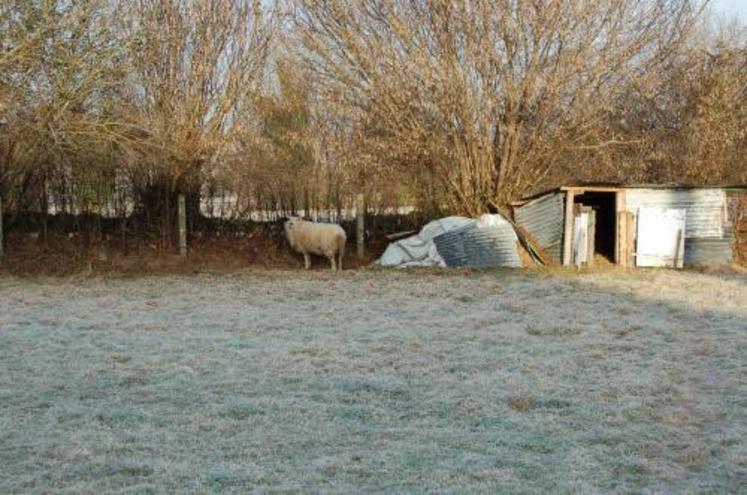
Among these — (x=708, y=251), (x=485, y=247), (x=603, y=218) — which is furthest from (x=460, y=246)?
(x=708, y=251)

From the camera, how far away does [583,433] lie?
472cm

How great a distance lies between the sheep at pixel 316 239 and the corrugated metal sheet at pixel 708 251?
7.53 metres

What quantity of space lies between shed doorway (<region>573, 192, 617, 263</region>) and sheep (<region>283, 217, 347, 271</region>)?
6221mm

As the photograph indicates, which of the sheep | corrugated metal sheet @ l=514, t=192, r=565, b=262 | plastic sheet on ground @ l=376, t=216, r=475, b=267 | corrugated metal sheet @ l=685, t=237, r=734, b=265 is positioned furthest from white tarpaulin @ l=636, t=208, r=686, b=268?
the sheep

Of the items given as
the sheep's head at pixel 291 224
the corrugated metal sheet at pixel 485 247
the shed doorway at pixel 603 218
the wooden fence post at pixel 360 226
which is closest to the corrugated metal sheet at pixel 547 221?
the corrugated metal sheet at pixel 485 247

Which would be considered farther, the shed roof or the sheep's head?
the sheep's head

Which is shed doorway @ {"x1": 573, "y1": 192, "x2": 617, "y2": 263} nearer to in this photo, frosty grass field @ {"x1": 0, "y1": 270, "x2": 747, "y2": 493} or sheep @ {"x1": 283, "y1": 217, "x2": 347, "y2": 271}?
sheep @ {"x1": 283, "y1": 217, "x2": 347, "y2": 271}

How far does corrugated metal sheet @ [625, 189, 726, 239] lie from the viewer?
1598cm

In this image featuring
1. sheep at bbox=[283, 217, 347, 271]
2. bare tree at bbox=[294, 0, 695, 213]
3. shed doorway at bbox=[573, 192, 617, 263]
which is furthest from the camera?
shed doorway at bbox=[573, 192, 617, 263]

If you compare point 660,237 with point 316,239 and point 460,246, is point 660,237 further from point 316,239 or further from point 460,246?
point 316,239

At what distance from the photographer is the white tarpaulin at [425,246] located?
51.6ft

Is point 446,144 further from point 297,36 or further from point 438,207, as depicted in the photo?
point 297,36

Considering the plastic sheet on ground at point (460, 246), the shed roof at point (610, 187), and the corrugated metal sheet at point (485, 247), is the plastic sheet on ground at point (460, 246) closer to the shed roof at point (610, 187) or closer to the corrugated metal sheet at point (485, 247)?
the corrugated metal sheet at point (485, 247)

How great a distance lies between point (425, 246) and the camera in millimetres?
15984
